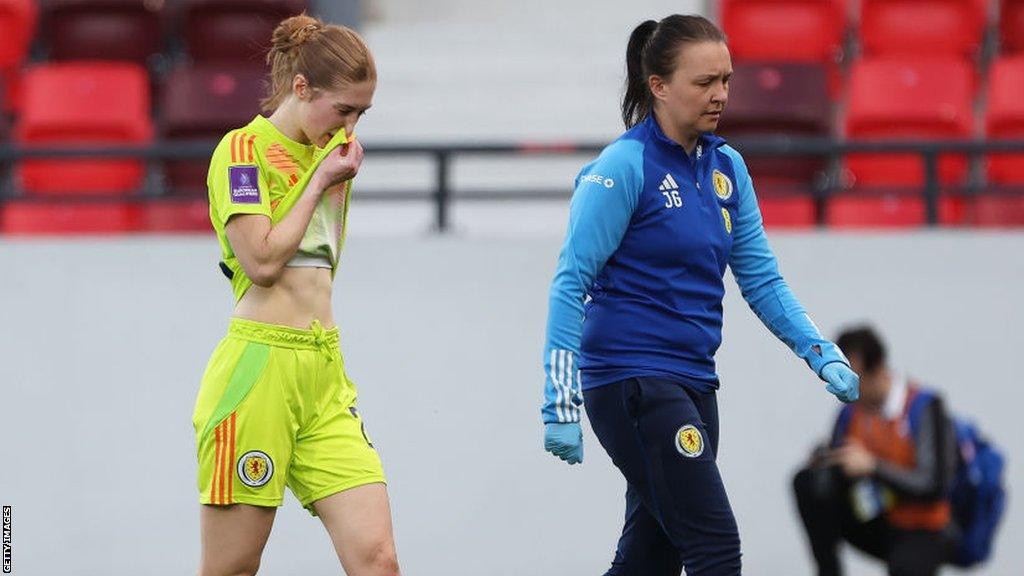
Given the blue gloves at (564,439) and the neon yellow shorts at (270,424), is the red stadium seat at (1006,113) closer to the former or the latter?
the blue gloves at (564,439)

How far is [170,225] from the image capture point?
877 centimetres

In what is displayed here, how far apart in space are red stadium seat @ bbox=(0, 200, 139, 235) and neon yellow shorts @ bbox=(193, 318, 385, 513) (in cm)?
495

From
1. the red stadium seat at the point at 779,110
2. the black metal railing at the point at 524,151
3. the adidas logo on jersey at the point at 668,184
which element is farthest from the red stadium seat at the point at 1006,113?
the adidas logo on jersey at the point at 668,184

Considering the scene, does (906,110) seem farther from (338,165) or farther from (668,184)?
(338,165)

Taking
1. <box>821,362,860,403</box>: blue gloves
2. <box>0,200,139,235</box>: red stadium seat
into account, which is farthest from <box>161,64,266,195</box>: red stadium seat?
<box>821,362,860,403</box>: blue gloves

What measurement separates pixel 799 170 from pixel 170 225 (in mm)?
3125

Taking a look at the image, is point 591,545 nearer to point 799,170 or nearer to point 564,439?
point 799,170

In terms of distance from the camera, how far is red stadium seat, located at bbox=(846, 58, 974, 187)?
31.9 ft

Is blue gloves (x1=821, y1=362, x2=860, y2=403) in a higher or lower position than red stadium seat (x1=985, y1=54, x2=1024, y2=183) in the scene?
lower

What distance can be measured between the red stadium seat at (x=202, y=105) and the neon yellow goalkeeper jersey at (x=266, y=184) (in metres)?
5.16

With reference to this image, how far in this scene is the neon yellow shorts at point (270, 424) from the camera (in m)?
4.41

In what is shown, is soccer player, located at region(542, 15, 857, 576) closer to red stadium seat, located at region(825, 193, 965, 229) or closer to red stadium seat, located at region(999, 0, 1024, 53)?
red stadium seat, located at region(825, 193, 965, 229)

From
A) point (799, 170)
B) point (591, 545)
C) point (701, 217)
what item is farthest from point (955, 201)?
point (701, 217)

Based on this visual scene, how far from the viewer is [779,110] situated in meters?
9.73
